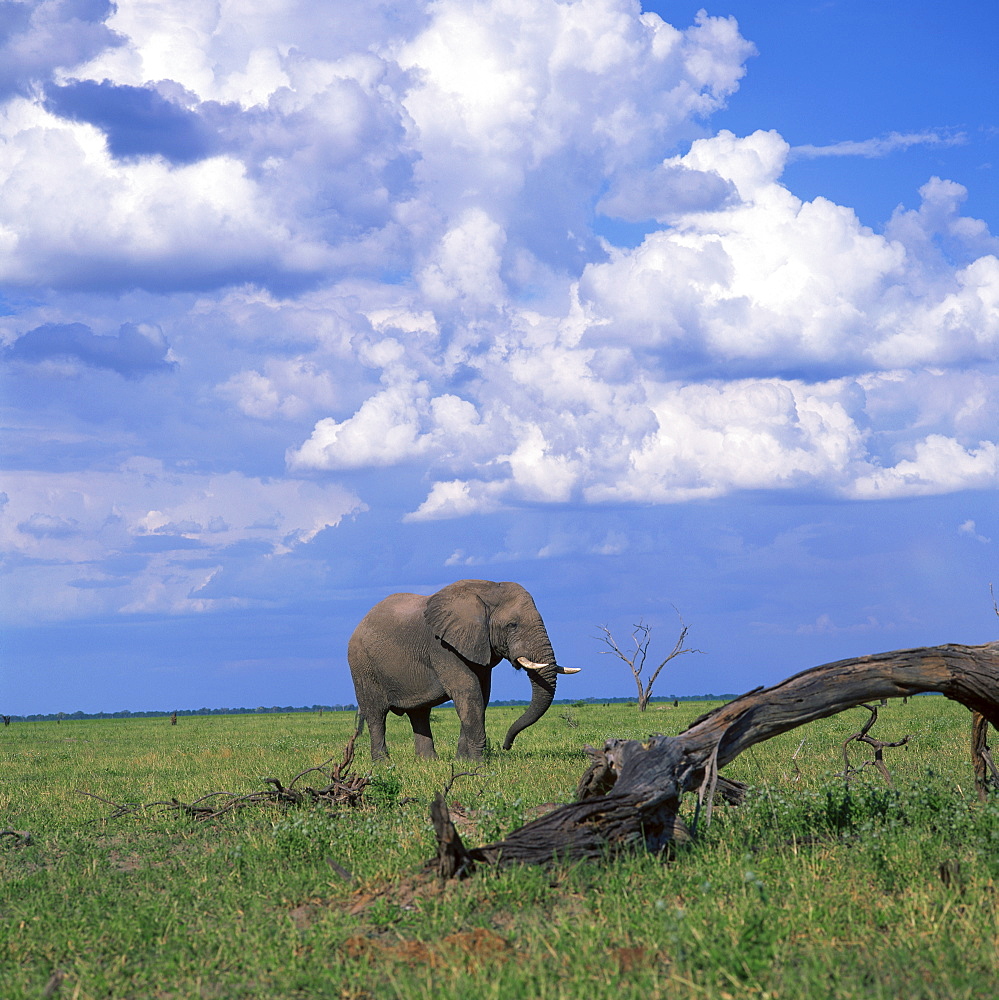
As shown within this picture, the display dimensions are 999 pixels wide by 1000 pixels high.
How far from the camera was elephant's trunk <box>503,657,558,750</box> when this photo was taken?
1858cm

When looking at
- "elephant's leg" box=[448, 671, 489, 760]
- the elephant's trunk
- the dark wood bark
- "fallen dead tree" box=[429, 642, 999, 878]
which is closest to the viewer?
"fallen dead tree" box=[429, 642, 999, 878]

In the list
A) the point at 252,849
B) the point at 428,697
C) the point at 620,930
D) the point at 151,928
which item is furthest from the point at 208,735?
the point at 620,930

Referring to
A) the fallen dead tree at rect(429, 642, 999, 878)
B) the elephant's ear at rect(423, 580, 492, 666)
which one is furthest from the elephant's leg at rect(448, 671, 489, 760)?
the fallen dead tree at rect(429, 642, 999, 878)

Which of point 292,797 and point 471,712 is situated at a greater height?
point 471,712

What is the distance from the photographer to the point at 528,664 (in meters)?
18.5

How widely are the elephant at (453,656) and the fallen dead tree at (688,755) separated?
30.2ft

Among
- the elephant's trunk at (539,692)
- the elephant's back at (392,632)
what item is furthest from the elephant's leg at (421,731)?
the elephant's trunk at (539,692)

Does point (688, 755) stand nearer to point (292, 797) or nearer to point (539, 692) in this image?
point (292, 797)

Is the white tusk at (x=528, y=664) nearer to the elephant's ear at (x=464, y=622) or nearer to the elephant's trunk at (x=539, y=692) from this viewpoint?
the elephant's trunk at (x=539, y=692)

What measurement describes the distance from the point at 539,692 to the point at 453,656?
1.84 metres

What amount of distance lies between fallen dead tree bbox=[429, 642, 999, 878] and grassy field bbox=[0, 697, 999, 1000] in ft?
0.82

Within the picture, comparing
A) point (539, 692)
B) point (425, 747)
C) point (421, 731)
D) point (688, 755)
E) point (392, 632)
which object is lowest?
point (425, 747)

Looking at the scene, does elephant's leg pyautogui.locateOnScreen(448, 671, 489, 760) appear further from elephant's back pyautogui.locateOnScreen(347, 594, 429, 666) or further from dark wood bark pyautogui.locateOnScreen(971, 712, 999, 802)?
dark wood bark pyautogui.locateOnScreen(971, 712, 999, 802)

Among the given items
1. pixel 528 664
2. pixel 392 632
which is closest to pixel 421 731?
pixel 392 632
